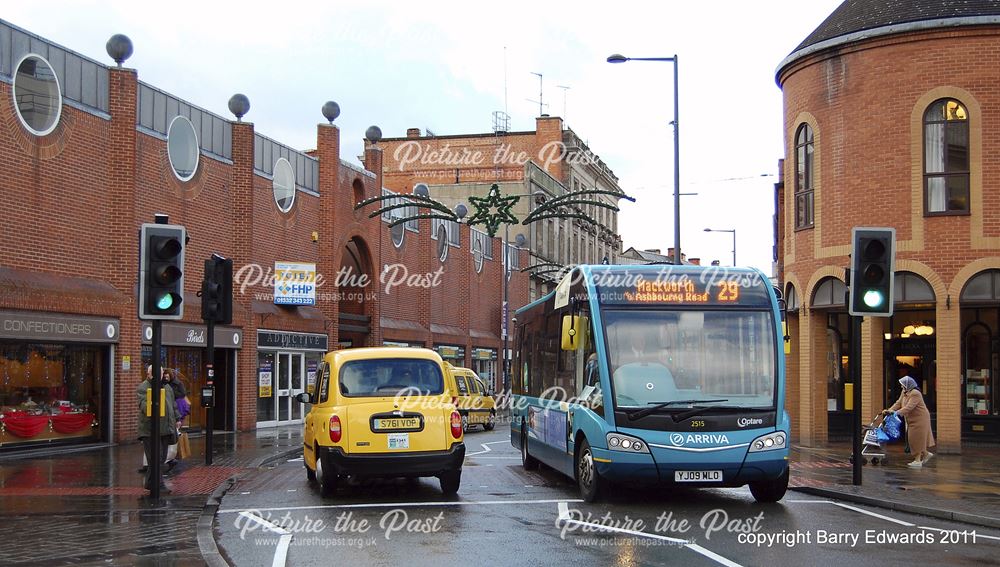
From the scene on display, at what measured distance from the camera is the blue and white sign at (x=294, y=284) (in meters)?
32.8

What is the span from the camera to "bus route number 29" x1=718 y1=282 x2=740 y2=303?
1368 centimetres

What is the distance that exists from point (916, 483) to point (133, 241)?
714 inches

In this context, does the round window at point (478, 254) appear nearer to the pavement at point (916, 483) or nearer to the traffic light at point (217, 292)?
the pavement at point (916, 483)

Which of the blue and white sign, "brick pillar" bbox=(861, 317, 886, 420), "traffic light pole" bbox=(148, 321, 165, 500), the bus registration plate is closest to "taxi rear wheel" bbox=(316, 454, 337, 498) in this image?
"traffic light pole" bbox=(148, 321, 165, 500)

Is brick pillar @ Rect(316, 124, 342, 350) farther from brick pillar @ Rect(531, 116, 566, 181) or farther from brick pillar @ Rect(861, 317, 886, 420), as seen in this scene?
brick pillar @ Rect(531, 116, 566, 181)

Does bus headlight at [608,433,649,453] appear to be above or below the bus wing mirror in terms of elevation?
below

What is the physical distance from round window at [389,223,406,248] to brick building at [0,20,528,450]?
205 centimetres

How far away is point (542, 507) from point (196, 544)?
4.44 metres

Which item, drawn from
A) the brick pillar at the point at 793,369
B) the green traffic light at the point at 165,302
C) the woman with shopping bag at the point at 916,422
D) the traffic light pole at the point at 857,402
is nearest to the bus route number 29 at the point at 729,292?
the traffic light pole at the point at 857,402

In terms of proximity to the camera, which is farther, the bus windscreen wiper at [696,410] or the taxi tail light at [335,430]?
the taxi tail light at [335,430]

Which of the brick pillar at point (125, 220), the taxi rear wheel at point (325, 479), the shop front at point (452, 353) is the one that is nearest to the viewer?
the taxi rear wheel at point (325, 479)

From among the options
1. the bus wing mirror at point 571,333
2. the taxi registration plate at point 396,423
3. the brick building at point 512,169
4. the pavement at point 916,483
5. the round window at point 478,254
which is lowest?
the pavement at point 916,483

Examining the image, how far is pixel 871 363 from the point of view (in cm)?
2397

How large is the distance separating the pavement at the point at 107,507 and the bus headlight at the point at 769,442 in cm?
632
